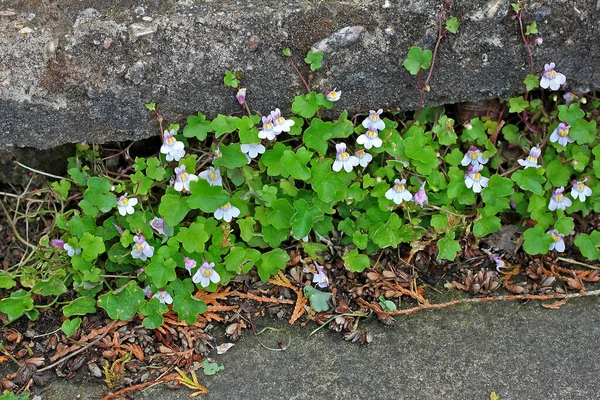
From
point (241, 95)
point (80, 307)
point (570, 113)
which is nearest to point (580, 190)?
point (570, 113)

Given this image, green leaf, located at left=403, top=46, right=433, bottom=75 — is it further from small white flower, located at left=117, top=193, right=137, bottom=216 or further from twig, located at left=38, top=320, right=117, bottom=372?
twig, located at left=38, top=320, right=117, bottom=372

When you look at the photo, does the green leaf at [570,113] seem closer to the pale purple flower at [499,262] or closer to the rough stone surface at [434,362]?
the pale purple flower at [499,262]

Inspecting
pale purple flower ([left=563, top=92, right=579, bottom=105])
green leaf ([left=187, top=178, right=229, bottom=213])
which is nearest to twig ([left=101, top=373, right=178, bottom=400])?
green leaf ([left=187, top=178, right=229, bottom=213])

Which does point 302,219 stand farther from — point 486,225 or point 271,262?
point 486,225

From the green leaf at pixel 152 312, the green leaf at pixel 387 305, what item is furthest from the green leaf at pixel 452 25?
the green leaf at pixel 152 312

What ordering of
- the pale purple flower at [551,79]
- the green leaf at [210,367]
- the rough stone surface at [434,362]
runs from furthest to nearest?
1. the pale purple flower at [551,79]
2. the green leaf at [210,367]
3. the rough stone surface at [434,362]

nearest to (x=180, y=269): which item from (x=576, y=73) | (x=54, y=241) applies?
(x=54, y=241)
